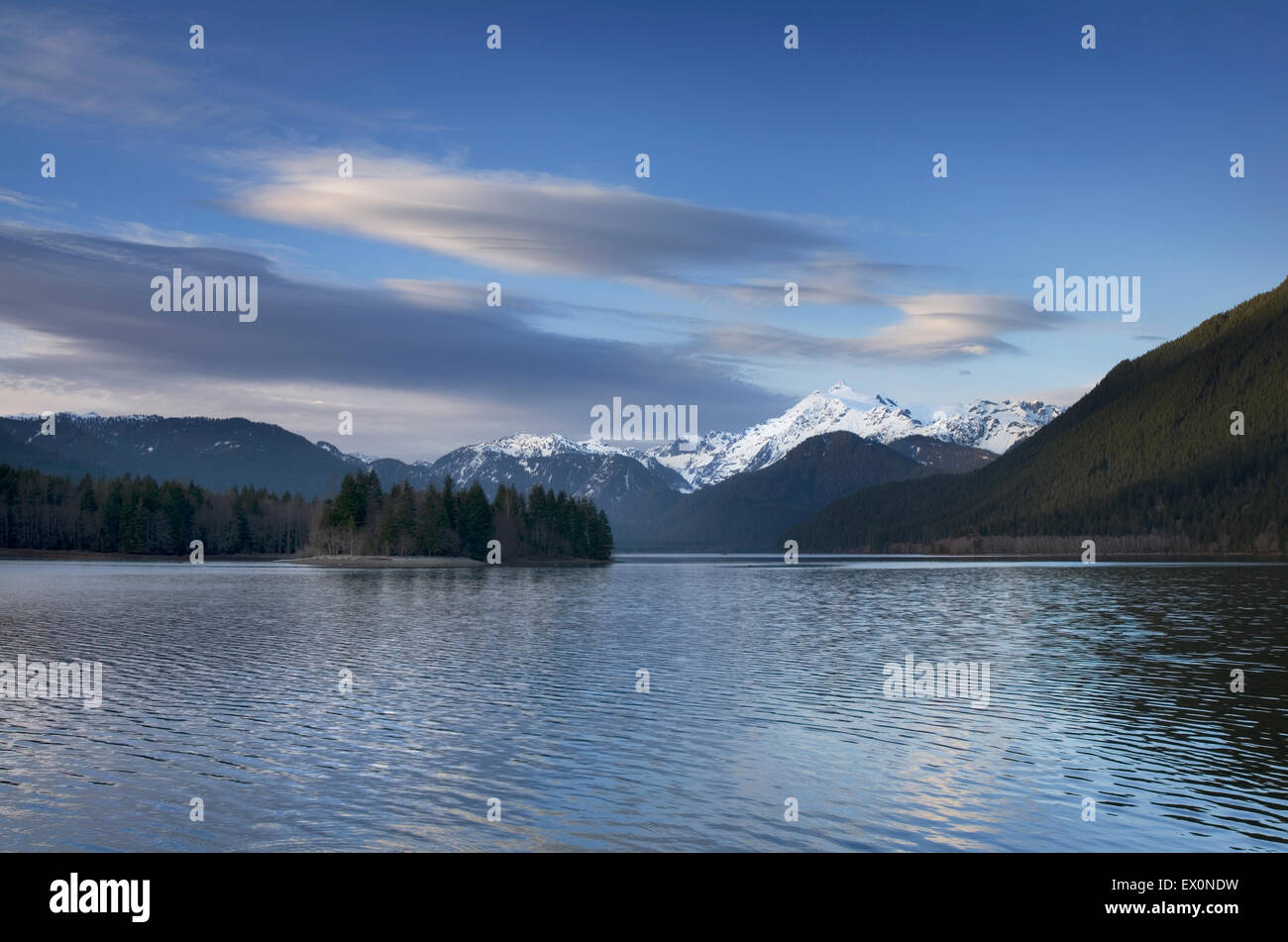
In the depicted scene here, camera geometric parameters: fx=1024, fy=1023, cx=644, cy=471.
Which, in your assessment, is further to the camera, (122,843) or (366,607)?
(366,607)

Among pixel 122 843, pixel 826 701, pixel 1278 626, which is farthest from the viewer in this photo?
pixel 1278 626

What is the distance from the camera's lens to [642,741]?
3819 cm

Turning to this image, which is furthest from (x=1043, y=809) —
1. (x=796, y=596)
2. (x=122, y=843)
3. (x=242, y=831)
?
(x=796, y=596)

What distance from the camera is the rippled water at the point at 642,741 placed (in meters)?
26.8

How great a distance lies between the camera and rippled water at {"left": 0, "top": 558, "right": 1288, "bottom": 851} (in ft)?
87.8

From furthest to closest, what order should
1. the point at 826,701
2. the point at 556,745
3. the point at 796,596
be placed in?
the point at 796,596 < the point at 826,701 < the point at 556,745

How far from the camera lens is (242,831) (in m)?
26.5

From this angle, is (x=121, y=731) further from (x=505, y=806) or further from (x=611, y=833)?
(x=611, y=833)

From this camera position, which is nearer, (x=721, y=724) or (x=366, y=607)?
(x=721, y=724)
